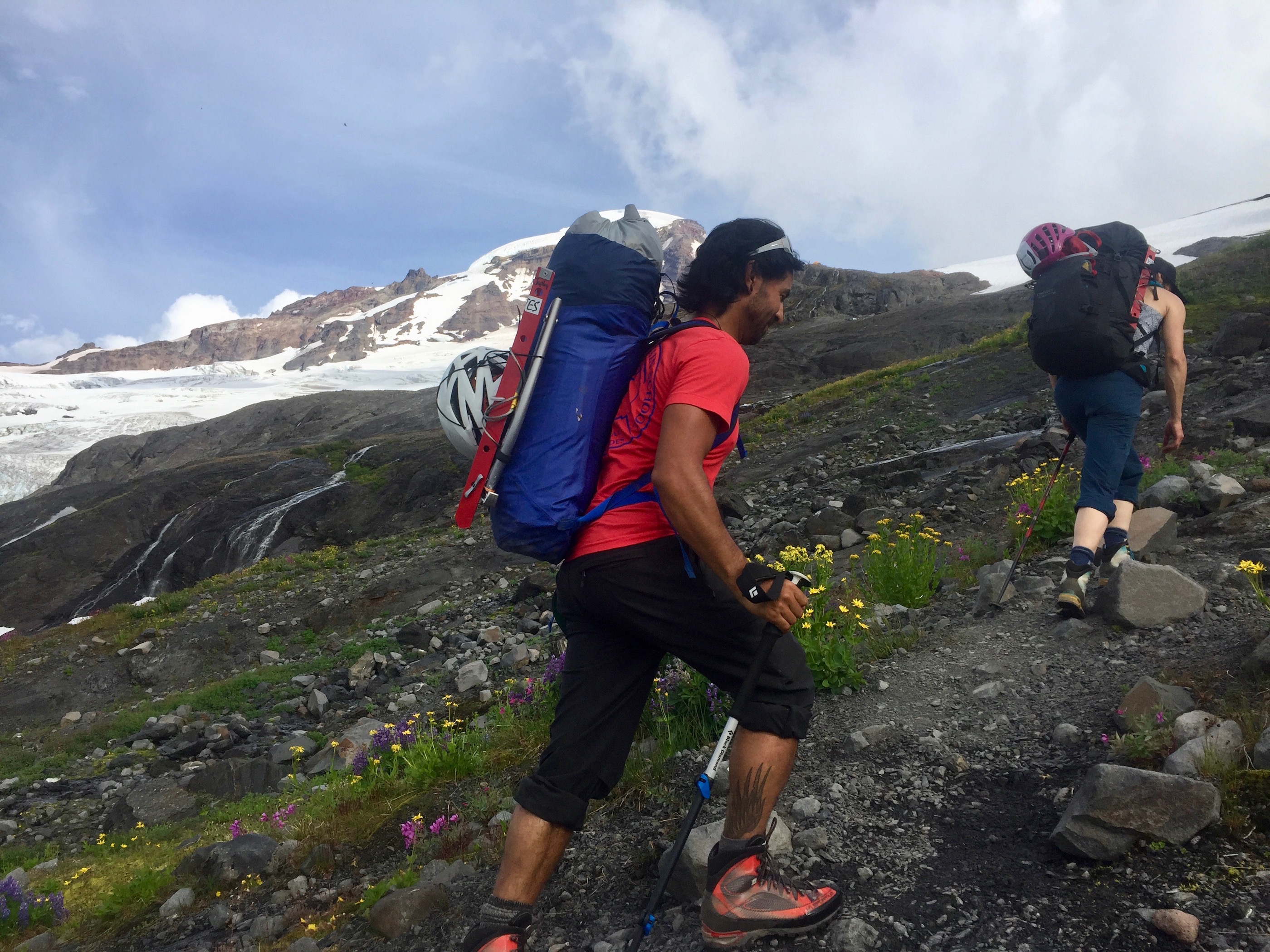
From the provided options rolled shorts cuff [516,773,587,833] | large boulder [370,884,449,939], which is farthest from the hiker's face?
large boulder [370,884,449,939]

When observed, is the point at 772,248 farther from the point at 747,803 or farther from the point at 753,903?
the point at 753,903

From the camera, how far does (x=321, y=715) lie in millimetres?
8906

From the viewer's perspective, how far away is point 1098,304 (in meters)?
4.44

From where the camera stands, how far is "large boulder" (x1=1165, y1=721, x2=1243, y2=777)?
8.59 ft

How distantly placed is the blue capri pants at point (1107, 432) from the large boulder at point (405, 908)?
4.16 meters

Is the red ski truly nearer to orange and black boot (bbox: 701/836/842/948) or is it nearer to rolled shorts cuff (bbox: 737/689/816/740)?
rolled shorts cuff (bbox: 737/689/816/740)

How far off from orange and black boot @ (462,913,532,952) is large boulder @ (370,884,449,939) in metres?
1.04

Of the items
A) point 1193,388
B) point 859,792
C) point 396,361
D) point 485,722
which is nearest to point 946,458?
point 1193,388

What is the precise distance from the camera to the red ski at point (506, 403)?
254 centimetres

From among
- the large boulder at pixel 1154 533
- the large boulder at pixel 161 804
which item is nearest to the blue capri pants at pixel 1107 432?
the large boulder at pixel 1154 533

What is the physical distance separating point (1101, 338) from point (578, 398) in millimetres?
3496

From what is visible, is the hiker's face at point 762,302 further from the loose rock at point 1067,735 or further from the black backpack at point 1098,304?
the black backpack at point 1098,304

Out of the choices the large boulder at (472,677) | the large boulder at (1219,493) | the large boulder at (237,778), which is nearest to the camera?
the large boulder at (1219,493)

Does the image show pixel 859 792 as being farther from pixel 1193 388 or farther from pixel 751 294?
pixel 1193 388
